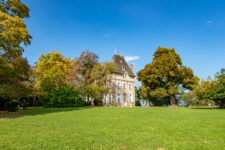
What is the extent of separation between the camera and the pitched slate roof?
38.5 meters

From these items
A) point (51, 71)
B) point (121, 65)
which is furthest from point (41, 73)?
point (121, 65)

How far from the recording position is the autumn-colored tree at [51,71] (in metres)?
29.0

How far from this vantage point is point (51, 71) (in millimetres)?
30344

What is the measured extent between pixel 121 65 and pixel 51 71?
17.3m

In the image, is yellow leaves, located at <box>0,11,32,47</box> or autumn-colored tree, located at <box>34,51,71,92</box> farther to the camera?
autumn-colored tree, located at <box>34,51,71,92</box>

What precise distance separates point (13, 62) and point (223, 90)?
22386mm

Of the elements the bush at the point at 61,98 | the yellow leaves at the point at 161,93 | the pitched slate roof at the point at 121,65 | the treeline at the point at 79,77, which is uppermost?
the pitched slate roof at the point at 121,65

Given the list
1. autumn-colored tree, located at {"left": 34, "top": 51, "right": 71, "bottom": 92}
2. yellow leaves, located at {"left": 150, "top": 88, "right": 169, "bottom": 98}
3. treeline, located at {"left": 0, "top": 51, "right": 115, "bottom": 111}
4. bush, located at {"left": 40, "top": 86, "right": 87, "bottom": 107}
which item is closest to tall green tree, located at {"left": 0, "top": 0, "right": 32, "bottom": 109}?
bush, located at {"left": 40, "top": 86, "right": 87, "bottom": 107}

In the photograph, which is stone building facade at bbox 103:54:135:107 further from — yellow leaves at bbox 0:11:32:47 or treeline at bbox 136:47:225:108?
yellow leaves at bbox 0:11:32:47

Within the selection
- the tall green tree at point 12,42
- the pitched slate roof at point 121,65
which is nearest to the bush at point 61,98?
the tall green tree at point 12,42

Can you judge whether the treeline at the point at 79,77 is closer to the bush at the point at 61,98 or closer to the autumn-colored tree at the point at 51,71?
→ the autumn-colored tree at the point at 51,71

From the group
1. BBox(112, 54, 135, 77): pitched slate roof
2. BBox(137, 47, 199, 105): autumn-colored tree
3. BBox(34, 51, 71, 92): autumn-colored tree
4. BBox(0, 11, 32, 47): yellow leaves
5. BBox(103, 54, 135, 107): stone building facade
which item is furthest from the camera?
BBox(112, 54, 135, 77): pitched slate roof

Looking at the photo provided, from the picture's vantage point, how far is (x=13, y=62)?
12.8 m

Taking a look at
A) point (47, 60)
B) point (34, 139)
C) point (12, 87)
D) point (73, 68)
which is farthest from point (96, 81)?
point (34, 139)
